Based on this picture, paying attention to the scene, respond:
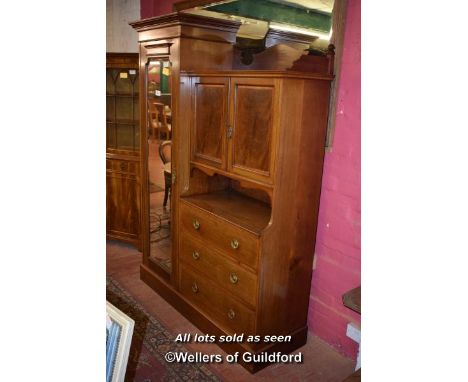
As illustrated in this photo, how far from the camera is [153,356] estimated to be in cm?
237

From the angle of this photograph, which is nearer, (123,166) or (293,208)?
(293,208)

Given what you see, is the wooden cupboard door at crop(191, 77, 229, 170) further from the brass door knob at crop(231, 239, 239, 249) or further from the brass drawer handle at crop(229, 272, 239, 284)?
the brass drawer handle at crop(229, 272, 239, 284)

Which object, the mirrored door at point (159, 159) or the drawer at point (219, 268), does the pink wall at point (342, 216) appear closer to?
the drawer at point (219, 268)

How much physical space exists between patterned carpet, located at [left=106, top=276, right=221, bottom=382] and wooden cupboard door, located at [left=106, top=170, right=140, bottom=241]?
1.01m

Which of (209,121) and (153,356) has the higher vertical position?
(209,121)

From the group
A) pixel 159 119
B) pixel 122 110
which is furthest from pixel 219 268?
pixel 122 110

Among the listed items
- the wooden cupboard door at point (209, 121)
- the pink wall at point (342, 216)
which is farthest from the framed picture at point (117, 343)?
the pink wall at point (342, 216)

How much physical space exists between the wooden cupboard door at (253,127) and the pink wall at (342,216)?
44 centimetres

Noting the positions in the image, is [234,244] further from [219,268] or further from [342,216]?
[342,216]

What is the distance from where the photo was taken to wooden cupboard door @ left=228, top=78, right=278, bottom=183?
6.55 ft

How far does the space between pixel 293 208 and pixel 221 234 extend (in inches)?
19.1
